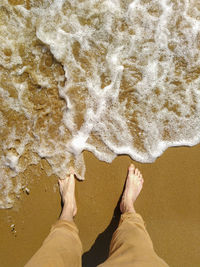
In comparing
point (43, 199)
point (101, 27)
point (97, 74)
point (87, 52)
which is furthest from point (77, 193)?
point (101, 27)

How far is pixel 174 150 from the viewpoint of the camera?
80.4 inches

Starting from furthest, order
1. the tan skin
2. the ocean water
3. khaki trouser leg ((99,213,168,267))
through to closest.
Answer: the ocean water, the tan skin, khaki trouser leg ((99,213,168,267))

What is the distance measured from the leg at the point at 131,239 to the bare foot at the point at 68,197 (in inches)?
17.0

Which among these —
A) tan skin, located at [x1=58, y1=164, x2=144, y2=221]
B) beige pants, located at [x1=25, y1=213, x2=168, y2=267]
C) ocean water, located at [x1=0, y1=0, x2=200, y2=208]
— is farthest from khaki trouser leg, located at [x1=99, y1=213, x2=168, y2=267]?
ocean water, located at [x1=0, y1=0, x2=200, y2=208]

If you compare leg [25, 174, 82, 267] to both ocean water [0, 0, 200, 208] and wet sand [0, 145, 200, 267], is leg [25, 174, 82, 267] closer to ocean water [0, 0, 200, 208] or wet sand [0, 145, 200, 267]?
wet sand [0, 145, 200, 267]

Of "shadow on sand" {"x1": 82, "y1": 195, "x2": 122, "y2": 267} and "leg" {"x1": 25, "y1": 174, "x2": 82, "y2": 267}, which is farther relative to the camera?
"shadow on sand" {"x1": 82, "y1": 195, "x2": 122, "y2": 267}

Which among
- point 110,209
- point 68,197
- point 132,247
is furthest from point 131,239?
point 68,197

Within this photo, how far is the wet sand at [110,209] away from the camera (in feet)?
6.61

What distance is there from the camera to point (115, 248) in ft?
5.60

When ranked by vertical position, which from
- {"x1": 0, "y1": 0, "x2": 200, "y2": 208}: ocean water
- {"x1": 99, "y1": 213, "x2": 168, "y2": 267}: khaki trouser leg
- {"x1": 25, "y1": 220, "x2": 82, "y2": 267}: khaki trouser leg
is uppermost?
{"x1": 0, "y1": 0, "x2": 200, "y2": 208}: ocean water

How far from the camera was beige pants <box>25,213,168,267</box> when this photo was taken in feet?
4.96

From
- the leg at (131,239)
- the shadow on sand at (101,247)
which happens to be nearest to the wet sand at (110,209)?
the shadow on sand at (101,247)

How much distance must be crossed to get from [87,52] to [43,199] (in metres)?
1.46

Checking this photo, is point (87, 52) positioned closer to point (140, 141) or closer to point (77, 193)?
point (140, 141)
